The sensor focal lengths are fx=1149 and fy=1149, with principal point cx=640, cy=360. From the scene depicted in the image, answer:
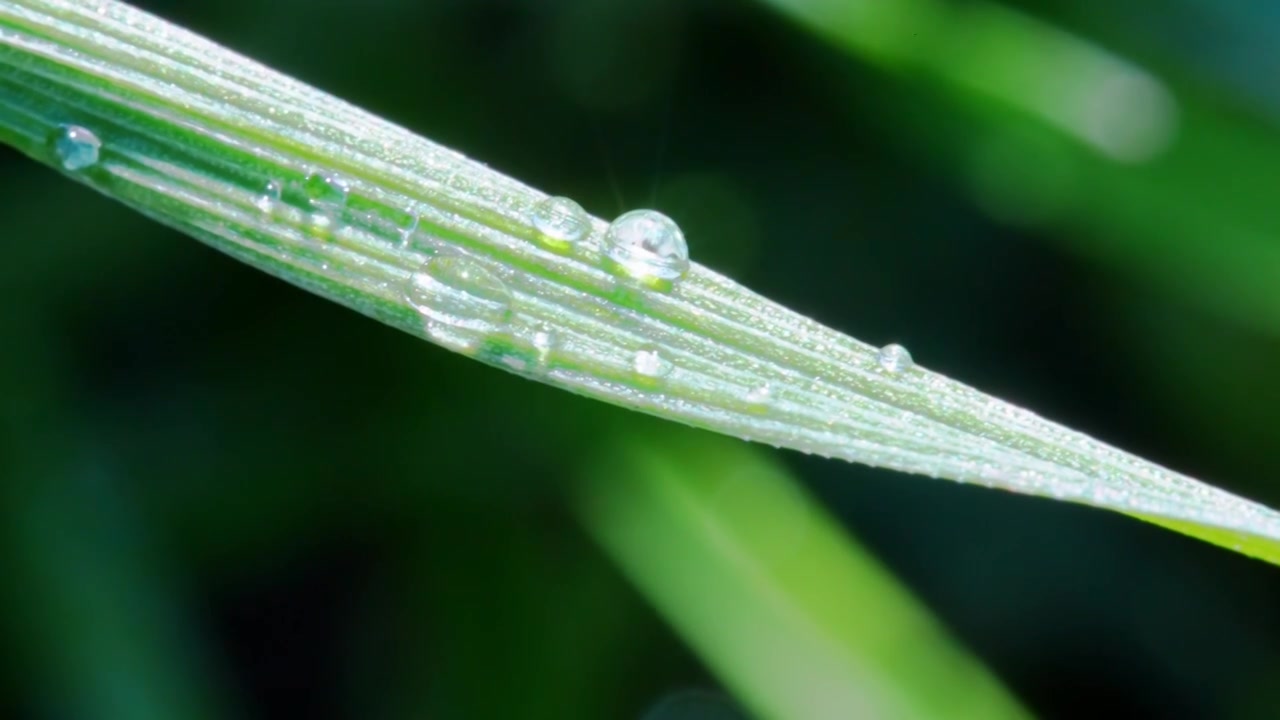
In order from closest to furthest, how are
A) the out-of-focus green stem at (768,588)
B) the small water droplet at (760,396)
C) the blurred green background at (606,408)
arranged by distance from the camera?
1. the small water droplet at (760,396)
2. the out-of-focus green stem at (768,588)
3. the blurred green background at (606,408)

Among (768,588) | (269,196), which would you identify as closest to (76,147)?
(269,196)

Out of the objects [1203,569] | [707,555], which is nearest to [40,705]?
[707,555]

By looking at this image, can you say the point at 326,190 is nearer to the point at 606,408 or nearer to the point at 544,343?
the point at 544,343

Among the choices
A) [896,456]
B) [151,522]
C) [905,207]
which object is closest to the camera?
[896,456]

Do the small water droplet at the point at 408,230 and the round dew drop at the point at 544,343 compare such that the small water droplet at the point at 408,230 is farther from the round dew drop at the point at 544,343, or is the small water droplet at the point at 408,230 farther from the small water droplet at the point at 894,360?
the small water droplet at the point at 894,360

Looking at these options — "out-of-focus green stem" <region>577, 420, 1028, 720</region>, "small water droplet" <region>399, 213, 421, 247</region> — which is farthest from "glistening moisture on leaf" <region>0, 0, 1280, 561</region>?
"out-of-focus green stem" <region>577, 420, 1028, 720</region>

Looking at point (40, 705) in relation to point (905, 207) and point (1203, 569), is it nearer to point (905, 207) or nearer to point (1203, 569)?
point (905, 207)

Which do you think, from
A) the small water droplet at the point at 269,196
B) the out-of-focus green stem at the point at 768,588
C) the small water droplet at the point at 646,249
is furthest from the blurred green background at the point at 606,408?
the small water droplet at the point at 269,196
